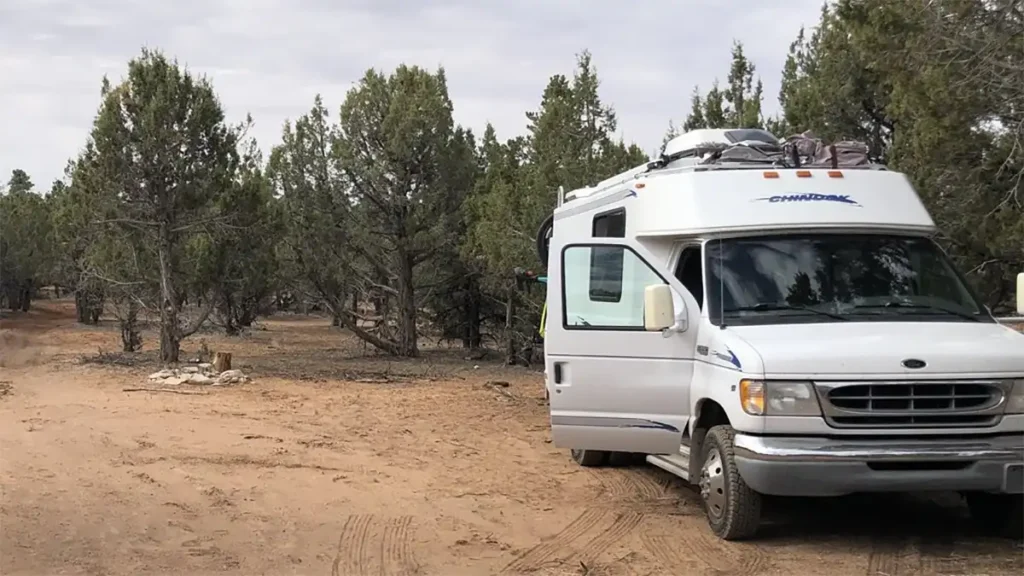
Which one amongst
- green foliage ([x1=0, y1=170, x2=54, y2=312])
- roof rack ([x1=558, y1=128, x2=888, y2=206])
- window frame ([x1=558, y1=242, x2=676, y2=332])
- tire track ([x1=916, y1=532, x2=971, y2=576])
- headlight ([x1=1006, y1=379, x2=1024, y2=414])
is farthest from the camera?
green foliage ([x1=0, y1=170, x2=54, y2=312])

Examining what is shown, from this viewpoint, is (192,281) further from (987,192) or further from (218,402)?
(987,192)

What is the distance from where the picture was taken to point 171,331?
20.0 m

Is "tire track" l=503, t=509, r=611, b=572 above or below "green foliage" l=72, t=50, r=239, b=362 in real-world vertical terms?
below

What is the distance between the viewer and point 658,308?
670 cm

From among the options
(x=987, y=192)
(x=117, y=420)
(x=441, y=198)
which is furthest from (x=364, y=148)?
(x=987, y=192)

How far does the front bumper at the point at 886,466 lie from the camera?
6.02 meters

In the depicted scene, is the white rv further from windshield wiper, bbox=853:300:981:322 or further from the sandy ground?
the sandy ground

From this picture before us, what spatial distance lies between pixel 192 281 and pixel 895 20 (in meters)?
14.6

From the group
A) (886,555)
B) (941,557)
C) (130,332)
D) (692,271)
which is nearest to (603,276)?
(692,271)

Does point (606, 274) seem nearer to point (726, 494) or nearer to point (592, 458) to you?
point (726, 494)

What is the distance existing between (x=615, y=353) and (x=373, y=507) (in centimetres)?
237

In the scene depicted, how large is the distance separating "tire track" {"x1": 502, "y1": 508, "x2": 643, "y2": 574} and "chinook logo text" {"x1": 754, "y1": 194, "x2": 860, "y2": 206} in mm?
2697

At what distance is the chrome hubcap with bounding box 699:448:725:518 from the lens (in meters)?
6.66

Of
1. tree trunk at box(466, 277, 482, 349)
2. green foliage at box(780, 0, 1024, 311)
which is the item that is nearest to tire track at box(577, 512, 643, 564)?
green foliage at box(780, 0, 1024, 311)
